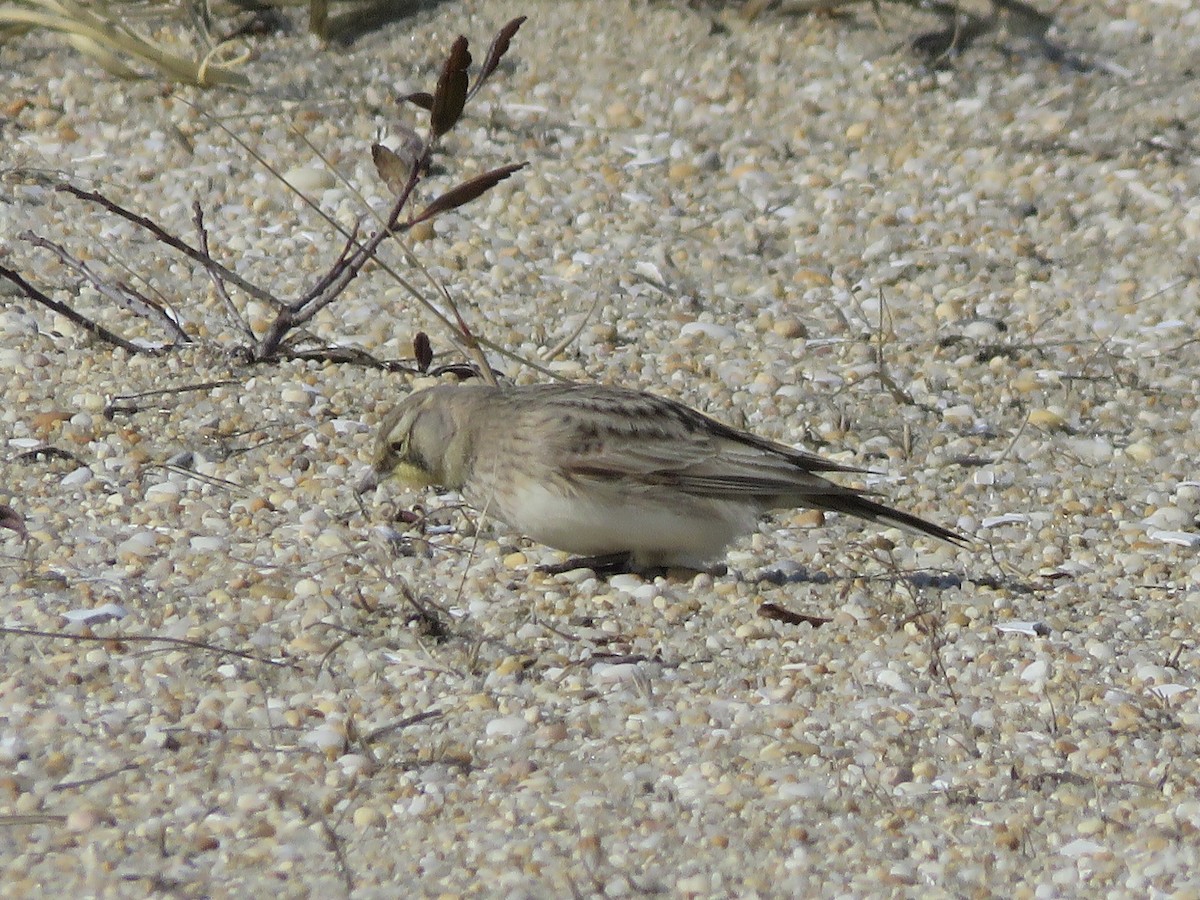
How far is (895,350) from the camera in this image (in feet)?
22.9

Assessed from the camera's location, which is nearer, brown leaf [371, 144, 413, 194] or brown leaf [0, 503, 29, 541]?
brown leaf [0, 503, 29, 541]

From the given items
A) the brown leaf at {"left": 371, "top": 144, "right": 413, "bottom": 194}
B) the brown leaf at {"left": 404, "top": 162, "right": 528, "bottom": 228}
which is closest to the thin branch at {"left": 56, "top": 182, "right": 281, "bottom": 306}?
the brown leaf at {"left": 371, "top": 144, "right": 413, "bottom": 194}

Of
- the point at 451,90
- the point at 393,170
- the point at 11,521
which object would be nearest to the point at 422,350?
the point at 393,170

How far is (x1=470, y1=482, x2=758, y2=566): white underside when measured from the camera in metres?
5.21

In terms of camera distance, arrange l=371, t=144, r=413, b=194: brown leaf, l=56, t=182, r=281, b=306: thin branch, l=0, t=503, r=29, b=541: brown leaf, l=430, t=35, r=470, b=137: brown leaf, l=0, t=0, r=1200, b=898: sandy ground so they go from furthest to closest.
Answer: l=56, t=182, r=281, b=306: thin branch, l=371, t=144, r=413, b=194: brown leaf, l=430, t=35, r=470, b=137: brown leaf, l=0, t=503, r=29, b=541: brown leaf, l=0, t=0, r=1200, b=898: sandy ground

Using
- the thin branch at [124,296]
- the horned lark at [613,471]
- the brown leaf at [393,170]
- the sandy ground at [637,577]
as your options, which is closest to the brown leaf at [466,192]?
the brown leaf at [393,170]

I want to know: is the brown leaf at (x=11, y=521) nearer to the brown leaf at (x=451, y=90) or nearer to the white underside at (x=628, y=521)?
the white underside at (x=628, y=521)

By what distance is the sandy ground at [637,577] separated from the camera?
3.97 metres

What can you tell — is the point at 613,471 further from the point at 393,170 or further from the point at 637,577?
the point at 393,170

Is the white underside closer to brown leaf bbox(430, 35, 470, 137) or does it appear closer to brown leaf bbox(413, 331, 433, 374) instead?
brown leaf bbox(413, 331, 433, 374)

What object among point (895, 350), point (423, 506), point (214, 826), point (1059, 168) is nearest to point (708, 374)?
point (895, 350)

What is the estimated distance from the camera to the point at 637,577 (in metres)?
5.39

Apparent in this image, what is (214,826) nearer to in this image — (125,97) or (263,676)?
(263,676)

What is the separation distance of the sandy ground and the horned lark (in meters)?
0.16
